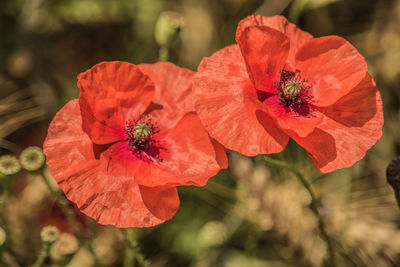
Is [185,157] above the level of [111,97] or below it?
below

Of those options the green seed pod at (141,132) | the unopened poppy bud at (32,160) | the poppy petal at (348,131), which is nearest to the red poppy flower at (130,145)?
the green seed pod at (141,132)

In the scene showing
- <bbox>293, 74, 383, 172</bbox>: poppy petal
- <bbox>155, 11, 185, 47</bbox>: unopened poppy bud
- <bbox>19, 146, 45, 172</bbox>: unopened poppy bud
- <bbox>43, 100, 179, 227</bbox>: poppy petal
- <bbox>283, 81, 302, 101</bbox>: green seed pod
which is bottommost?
<bbox>19, 146, 45, 172</bbox>: unopened poppy bud

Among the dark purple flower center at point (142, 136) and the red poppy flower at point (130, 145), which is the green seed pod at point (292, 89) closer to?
the red poppy flower at point (130, 145)

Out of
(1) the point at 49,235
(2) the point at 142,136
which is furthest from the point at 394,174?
(1) the point at 49,235

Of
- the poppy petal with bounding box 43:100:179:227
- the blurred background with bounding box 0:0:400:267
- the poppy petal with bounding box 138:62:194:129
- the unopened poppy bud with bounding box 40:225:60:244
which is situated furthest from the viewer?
the blurred background with bounding box 0:0:400:267

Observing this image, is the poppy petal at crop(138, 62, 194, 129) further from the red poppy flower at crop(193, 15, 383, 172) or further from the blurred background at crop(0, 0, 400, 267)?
the blurred background at crop(0, 0, 400, 267)

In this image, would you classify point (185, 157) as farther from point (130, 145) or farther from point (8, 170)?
point (8, 170)

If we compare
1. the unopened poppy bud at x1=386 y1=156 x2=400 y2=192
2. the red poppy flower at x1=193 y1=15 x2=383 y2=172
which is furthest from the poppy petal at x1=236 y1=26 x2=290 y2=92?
the unopened poppy bud at x1=386 y1=156 x2=400 y2=192
